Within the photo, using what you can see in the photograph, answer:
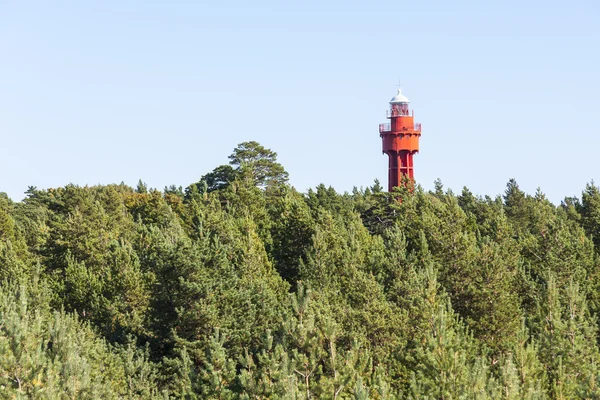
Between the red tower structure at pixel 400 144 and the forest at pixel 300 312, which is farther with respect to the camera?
the red tower structure at pixel 400 144

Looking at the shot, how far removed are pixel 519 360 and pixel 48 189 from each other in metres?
95.6

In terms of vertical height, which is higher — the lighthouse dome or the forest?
the lighthouse dome

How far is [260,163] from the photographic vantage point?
119562mm

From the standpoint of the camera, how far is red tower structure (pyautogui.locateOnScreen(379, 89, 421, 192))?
4286 inches

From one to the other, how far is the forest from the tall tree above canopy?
3307 cm

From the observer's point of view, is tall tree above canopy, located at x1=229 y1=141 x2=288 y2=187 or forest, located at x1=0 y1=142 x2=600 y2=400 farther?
tall tree above canopy, located at x1=229 y1=141 x2=288 y2=187

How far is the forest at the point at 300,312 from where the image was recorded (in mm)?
38875

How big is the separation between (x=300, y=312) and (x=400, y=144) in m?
69.6

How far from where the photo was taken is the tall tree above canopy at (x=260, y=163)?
119062mm

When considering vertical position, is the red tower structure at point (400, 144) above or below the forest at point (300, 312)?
above

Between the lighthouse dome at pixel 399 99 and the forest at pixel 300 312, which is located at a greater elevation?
the lighthouse dome at pixel 399 99

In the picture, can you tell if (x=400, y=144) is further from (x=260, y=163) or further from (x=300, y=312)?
→ (x=300, y=312)

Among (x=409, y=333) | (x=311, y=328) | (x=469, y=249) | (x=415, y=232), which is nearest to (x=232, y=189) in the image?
(x=415, y=232)

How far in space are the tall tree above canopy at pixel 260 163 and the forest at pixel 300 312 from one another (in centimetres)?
3307
